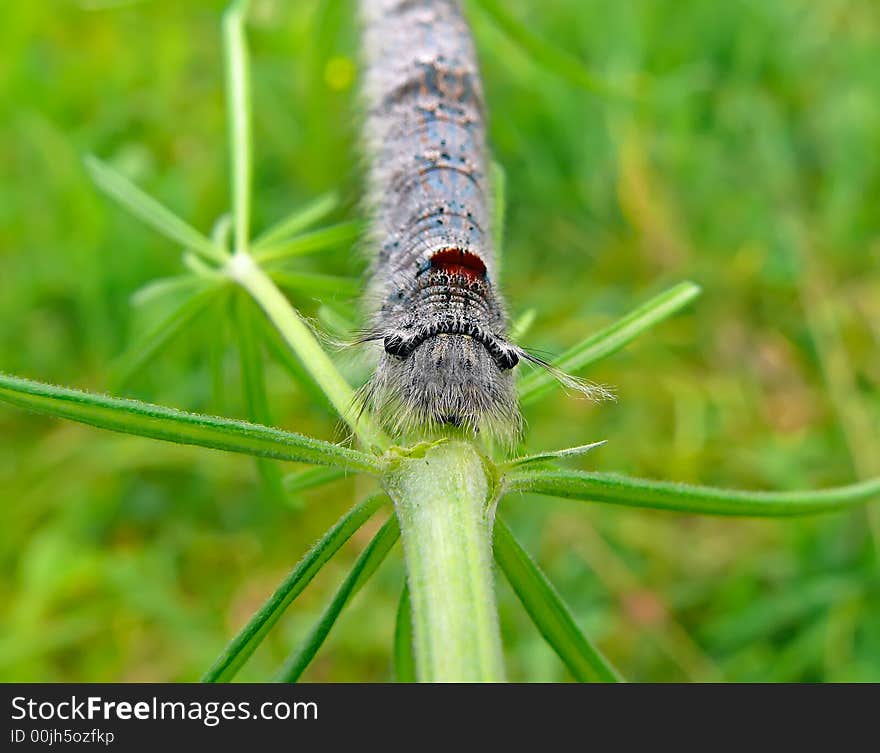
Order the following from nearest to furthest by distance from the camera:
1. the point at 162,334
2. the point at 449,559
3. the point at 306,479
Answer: the point at 449,559, the point at 306,479, the point at 162,334

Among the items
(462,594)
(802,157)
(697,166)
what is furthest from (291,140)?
(462,594)

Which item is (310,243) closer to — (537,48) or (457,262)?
(457,262)

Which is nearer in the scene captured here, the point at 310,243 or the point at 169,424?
the point at 169,424

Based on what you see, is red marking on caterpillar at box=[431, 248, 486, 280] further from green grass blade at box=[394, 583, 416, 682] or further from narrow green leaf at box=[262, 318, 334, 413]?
green grass blade at box=[394, 583, 416, 682]

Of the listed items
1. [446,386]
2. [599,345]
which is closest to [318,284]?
[599,345]

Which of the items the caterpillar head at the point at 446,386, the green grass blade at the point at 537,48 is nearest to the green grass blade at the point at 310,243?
the caterpillar head at the point at 446,386

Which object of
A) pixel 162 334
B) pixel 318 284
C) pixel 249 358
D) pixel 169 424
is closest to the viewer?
pixel 169 424

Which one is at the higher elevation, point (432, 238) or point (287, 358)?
point (432, 238)
